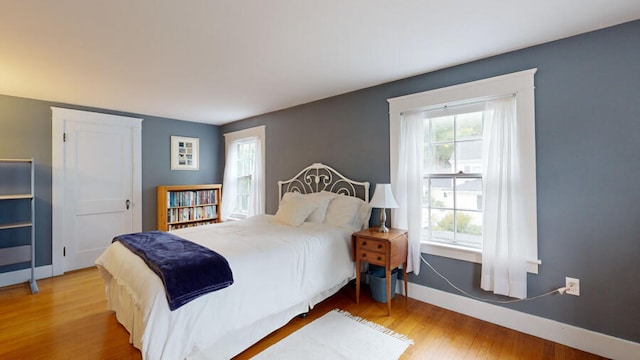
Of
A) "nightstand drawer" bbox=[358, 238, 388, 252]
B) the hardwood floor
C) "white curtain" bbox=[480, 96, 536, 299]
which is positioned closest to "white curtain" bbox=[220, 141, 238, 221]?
the hardwood floor

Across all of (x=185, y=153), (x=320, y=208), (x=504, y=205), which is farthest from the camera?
(x=185, y=153)

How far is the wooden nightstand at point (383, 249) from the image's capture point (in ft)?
7.97

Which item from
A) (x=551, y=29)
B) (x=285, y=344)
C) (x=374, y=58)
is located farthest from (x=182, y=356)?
(x=551, y=29)

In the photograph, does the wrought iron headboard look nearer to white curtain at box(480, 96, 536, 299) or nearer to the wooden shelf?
white curtain at box(480, 96, 536, 299)

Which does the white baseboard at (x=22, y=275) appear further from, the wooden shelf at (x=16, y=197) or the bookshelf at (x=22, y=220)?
the wooden shelf at (x=16, y=197)

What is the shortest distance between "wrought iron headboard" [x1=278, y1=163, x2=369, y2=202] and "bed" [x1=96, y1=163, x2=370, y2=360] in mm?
25

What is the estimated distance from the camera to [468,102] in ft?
8.20

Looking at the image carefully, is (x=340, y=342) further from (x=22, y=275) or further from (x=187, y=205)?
(x=22, y=275)

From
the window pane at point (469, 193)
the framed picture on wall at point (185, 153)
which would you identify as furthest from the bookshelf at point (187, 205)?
the window pane at point (469, 193)

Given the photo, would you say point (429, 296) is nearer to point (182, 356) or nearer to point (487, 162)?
point (487, 162)

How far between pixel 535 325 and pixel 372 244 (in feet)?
4.61

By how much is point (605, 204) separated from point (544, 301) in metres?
0.86

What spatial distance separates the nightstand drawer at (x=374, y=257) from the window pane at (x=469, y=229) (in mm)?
788

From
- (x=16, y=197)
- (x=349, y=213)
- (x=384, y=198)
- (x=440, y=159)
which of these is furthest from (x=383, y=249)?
(x=16, y=197)
